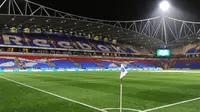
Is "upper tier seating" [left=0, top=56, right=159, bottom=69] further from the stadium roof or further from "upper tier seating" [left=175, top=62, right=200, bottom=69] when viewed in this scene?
"upper tier seating" [left=175, top=62, right=200, bottom=69]

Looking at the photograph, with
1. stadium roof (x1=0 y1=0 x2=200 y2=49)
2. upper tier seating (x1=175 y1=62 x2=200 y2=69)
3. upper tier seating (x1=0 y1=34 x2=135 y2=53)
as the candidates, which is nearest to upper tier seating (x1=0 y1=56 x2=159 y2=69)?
upper tier seating (x1=0 y1=34 x2=135 y2=53)

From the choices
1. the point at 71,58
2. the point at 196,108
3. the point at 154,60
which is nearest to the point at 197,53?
the point at 154,60

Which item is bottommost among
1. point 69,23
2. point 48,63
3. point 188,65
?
point 188,65

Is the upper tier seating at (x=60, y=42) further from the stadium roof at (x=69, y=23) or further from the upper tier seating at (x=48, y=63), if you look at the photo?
the upper tier seating at (x=48, y=63)

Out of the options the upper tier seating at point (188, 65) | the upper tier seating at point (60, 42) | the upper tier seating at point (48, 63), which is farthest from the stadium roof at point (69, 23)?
A: the upper tier seating at point (48, 63)

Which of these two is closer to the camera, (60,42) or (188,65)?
(60,42)

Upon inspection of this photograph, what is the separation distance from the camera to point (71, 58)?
74.0 m

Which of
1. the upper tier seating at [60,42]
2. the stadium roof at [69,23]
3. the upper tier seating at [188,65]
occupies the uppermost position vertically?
the stadium roof at [69,23]

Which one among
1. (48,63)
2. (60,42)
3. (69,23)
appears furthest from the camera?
(60,42)

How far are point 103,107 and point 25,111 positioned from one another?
10.9 ft

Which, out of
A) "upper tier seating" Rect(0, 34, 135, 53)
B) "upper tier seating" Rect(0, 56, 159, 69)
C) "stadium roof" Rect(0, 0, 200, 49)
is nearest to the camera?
"stadium roof" Rect(0, 0, 200, 49)

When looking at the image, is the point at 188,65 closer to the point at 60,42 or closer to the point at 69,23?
the point at 60,42

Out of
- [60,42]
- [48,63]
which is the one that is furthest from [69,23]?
[60,42]

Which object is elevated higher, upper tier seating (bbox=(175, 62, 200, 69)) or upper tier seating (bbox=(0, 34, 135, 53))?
upper tier seating (bbox=(0, 34, 135, 53))
